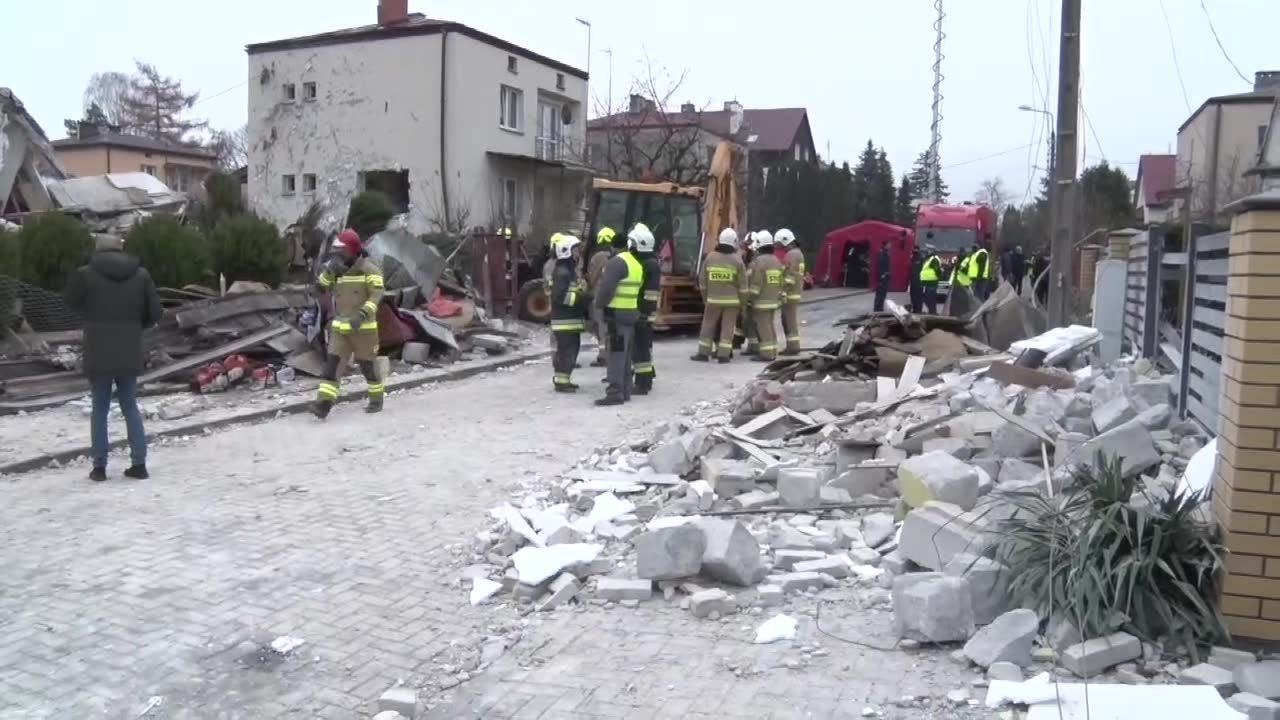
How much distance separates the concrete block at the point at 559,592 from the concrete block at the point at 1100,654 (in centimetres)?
234

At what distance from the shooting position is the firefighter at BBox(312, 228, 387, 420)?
10.6m

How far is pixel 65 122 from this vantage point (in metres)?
52.5

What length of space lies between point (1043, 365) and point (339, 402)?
718 cm

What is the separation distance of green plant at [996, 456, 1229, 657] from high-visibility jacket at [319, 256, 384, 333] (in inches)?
300

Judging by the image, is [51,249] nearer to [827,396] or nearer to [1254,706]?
[827,396]

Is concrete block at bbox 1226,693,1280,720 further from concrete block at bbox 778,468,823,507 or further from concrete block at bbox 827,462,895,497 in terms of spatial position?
concrete block at bbox 827,462,895,497

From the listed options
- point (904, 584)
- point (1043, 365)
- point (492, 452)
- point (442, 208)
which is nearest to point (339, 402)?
point (492, 452)

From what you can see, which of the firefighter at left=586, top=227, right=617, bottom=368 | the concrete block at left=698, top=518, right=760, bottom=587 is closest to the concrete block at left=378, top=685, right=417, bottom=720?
the concrete block at left=698, top=518, right=760, bottom=587

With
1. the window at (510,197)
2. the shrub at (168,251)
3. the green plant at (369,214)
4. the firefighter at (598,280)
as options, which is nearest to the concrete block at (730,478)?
the firefighter at (598,280)

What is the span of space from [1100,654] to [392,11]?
1238 inches

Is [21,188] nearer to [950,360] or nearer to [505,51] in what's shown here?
[505,51]

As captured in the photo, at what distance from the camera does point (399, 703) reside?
4.24 metres

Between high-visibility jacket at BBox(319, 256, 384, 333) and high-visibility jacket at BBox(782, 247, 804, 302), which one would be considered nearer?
high-visibility jacket at BBox(319, 256, 384, 333)

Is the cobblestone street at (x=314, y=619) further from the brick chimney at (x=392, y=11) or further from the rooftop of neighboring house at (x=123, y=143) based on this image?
the rooftop of neighboring house at (x=123, y=143)
